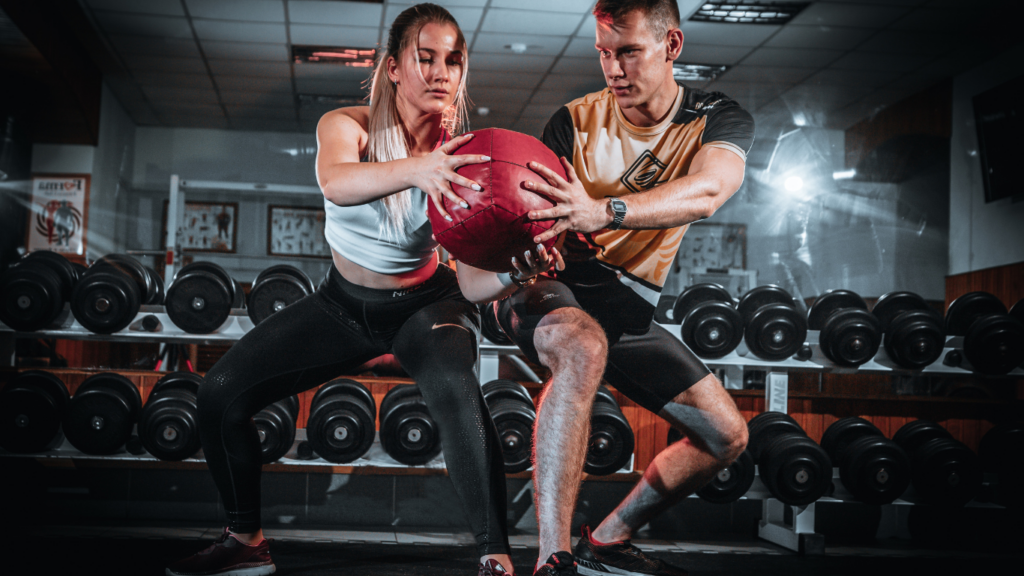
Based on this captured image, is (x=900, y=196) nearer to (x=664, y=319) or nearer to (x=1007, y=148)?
(x=1007, y=148)

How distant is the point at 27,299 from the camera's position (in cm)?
338

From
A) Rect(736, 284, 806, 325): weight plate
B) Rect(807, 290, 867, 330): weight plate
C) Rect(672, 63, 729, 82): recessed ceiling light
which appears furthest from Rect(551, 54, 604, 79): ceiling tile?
Rect(736, 284, 806, 325): weight plate

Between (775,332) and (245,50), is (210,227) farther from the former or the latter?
(775,332)

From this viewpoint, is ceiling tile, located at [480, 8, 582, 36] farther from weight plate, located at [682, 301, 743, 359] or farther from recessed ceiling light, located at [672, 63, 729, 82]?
weight plate, located at [682, 301, 743, 359]

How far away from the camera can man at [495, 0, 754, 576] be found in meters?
1.82

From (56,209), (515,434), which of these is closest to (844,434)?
(515,434)

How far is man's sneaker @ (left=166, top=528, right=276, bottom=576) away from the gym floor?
236 mm

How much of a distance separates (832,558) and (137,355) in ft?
19.9

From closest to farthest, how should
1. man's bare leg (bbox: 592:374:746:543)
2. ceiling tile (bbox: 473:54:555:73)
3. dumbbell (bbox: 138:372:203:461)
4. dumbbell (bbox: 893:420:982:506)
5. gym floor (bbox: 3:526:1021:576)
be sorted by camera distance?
1. man's bare leg (bbox: 592:374:746:543)
2. gym floor (bbox: 3:526:1021:576)
3. dumbbell (bbox: 138:372:203:461)
4. dumbbell (bbox: 893:420:982:506)
5. ceiling tile (bbox: 473:54:555:73)

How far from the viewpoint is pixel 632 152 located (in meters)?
2.07

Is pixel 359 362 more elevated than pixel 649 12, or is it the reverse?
pixel 649 12

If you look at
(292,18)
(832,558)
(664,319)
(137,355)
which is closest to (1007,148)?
(664,319)

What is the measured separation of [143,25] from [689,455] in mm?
5791

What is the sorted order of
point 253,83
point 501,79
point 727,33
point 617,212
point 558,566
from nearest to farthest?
1. point 617,212
2. point 558,566
3. point 727,33
4. point 501,79
5. point 253,83
